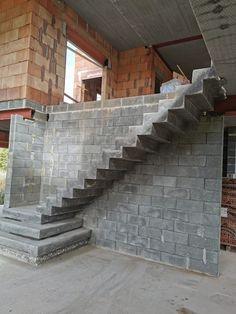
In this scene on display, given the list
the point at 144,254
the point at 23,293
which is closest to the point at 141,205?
the point at 144,254

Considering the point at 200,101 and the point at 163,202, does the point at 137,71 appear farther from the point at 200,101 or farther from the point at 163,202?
the point at 163,202

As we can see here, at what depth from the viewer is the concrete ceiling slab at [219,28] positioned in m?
1.77

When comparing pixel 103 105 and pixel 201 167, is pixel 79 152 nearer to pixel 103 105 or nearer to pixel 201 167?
pixel 103 105

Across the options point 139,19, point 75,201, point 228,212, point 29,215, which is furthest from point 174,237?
point 139,19

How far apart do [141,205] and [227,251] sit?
6.92ft

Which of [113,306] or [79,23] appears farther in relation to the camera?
[79,23]

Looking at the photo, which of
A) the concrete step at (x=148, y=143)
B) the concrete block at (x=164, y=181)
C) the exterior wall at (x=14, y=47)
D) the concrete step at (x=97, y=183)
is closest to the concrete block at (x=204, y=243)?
the concrete block at (x=164, y=181)

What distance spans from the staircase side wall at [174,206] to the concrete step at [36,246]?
0.71 m

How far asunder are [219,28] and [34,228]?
3.75 m

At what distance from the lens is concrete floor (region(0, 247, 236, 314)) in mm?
2787

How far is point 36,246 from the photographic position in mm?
3787

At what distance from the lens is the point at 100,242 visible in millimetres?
4828

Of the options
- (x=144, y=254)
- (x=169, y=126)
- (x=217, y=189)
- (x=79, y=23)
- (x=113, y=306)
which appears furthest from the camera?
(x=79, y=23)

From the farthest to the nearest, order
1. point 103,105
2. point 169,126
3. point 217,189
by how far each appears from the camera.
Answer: point 103,105 < point 217,189 < point 169,126
